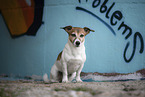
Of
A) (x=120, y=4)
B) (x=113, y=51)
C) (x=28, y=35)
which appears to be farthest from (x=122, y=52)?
(x=28, y=35)

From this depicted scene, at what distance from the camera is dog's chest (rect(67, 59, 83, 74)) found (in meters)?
3.92

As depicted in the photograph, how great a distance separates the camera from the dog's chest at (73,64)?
3.92 metres

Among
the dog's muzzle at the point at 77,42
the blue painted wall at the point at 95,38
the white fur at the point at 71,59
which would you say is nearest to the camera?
the dog's muzzle at the point at 77,42

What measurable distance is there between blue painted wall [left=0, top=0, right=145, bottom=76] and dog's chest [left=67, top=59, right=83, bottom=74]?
1.01 meters

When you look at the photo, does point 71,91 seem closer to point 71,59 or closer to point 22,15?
point 71,59

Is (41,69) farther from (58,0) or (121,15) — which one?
(121,15)

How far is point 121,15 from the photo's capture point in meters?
5.01

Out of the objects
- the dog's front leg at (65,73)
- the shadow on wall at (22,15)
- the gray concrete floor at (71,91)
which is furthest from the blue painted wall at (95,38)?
the gray concrete floor at (71,91)

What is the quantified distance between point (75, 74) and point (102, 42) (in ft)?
4.59

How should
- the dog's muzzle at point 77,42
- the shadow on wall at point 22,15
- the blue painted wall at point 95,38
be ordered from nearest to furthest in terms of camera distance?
the dog's muzzle at point 77,42
the blue painted wall at point 95,38
the shadow on wall at point 22,15

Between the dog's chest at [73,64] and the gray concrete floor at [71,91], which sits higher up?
the dog's chest at [73,64]

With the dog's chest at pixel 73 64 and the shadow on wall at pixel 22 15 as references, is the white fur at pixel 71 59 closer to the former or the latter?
the dog's chest at pixel 73 64

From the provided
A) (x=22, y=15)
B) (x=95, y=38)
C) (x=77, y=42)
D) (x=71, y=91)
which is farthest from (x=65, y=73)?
(x=22, y=15)

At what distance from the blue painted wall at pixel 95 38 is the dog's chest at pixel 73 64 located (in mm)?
1008
